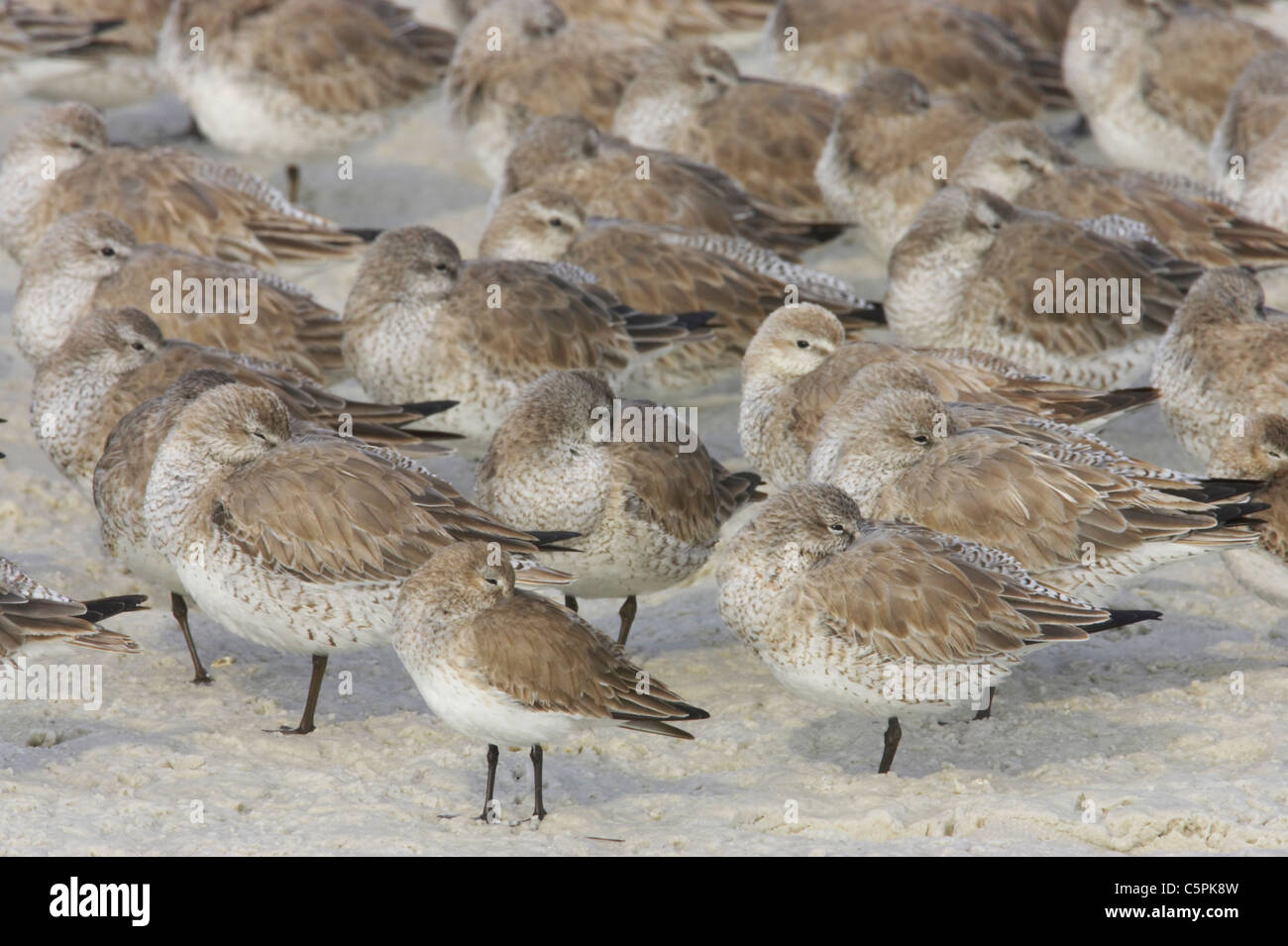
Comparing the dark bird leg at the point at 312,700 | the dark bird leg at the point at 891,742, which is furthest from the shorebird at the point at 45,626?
the dark bird leg at the point at 891,742

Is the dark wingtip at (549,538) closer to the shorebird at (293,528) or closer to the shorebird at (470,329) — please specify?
the shorebird at (293,528)

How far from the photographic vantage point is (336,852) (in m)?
5.62

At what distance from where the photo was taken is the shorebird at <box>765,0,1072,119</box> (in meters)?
13.1

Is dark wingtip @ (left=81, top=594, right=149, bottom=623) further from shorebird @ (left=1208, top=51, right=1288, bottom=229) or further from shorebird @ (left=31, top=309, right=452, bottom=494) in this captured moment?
shorebird @ (left=1208, top=51, right=1288, bottom=229)

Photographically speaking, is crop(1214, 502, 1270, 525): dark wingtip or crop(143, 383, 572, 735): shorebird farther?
crop(1214, 502, 1270, 525): dark wingtip

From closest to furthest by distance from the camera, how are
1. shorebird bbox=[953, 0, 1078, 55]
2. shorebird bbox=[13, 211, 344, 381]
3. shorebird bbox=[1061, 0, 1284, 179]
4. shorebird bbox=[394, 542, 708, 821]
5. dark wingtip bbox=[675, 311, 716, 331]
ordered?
shorebird bbox=[394, 542, 708, 821] < shorebird bbox=[13, 211, 344, 381] < dark wingtip bbox=[675, 311, 716, 331] < shorebird bbox=[1061, 0, 1284, 179] < shorebird bbox=[953, 0, 1078, 55]

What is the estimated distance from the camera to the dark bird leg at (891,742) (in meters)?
6.48

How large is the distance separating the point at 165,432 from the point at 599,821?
283cm

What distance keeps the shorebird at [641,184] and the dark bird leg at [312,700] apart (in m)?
4.52

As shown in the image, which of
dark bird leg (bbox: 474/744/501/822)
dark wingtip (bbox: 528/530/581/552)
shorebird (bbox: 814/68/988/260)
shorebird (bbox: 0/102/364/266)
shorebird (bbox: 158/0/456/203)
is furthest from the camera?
shorebird (bbox: 158/0/456/203)

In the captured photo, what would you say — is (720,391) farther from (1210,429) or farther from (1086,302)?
(1210,429)

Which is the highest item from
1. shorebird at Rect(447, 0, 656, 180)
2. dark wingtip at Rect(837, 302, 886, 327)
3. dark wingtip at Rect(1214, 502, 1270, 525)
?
shorebird at Rect(447, 0, 656, 180)

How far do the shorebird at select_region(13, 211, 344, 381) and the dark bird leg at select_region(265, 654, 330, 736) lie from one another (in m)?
2.82

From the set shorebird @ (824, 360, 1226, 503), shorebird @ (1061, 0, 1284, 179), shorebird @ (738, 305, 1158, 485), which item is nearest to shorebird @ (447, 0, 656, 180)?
shorebird @ (1061, 0, 1284, 179)
